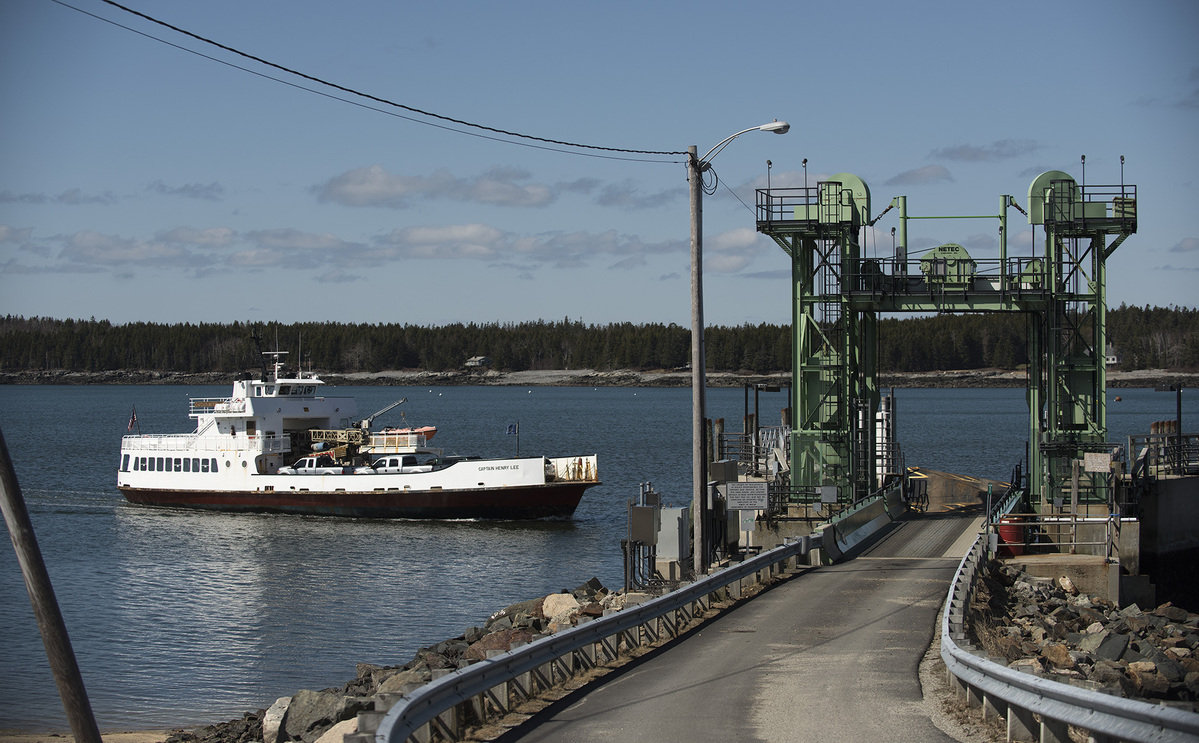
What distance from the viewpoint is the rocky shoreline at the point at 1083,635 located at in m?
14.4

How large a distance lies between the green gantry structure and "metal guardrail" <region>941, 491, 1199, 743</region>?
57.1 feet

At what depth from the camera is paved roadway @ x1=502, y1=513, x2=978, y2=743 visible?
32.7 ft

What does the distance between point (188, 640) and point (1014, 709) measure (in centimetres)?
2074

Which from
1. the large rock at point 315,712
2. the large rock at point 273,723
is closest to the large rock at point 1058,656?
the large rock at point 315,712

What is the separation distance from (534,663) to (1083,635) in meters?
11.5

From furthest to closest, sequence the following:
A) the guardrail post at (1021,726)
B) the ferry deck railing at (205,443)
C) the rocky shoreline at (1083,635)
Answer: the ferry deck railing at (205,443)
the rocky shoreline at (1083,635)
the guardrail post at (1021,726)

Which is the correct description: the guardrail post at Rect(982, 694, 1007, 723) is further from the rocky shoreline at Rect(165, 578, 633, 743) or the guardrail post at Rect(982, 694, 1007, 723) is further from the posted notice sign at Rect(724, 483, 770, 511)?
the posted notice sign at Rect(724, 483, 770, 511)

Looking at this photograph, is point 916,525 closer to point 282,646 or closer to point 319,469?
point 282,646

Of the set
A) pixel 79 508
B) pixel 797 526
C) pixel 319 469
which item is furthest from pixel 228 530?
pixel 797 526

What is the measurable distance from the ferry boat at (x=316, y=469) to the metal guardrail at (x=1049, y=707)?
1317 inches

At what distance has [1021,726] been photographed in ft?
30.3

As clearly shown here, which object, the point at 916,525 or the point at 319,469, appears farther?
the point at 319,469

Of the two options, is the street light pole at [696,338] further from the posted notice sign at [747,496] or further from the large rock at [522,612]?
the large rock at [522,612]

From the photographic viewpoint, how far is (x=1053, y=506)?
28188mm
